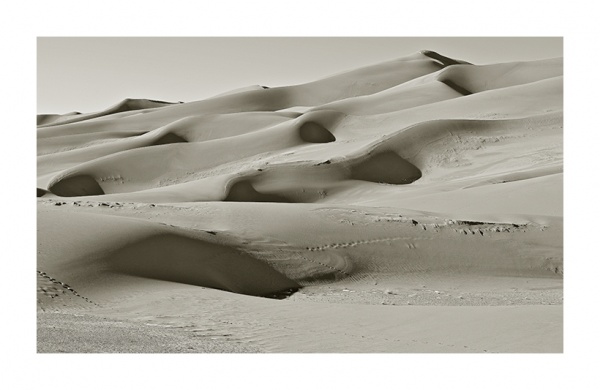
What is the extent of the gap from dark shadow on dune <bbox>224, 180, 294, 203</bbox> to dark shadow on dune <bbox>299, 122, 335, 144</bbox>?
1019cm

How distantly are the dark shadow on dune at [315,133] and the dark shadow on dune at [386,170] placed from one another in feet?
23.1

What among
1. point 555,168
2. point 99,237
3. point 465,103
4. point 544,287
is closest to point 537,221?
point 544,287

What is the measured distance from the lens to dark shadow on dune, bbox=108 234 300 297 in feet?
27.9

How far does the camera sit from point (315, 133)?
29344 millimetres

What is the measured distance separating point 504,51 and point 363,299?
3618 mm

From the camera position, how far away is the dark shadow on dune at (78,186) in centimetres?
2386

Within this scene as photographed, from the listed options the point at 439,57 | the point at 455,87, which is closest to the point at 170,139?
the point at 455,87

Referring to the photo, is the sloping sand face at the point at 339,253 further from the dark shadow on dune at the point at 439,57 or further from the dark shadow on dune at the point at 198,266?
the dark shadow on dune at the point at 439,57

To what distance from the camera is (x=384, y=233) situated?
10836 mm

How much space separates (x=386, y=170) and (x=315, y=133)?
8.21m

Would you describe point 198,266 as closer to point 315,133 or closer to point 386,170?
point 386,170

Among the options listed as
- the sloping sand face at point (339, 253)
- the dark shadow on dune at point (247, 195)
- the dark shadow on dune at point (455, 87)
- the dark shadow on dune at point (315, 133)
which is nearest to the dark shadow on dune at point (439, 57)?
the dark shadow on dune at point (455, 87)

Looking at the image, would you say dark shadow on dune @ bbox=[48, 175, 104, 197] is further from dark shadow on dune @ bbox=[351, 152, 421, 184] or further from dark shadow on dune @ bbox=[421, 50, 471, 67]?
dark shadow on dune @ bbox=[421, 50, 471, 67]

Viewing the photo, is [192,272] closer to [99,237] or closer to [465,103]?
[99,237]
